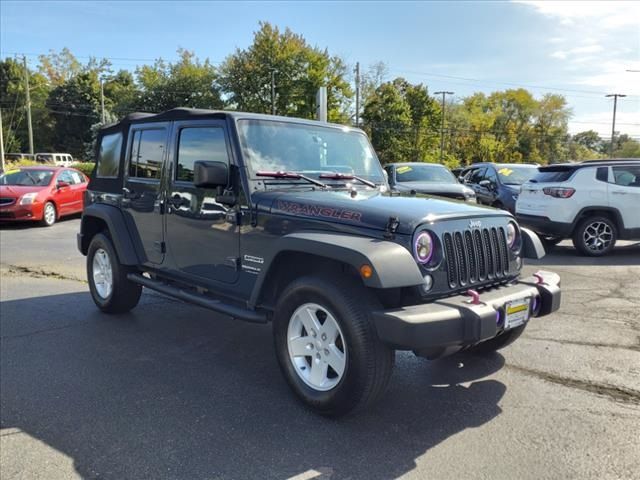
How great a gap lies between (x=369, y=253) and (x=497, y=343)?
1.94m

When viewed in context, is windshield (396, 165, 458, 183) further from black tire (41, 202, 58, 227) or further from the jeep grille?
black tire (41, 202, 58, 227)

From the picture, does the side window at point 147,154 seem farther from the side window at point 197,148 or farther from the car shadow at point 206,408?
the car shadow at point 206,408

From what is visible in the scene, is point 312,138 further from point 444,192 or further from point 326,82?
point 326,82

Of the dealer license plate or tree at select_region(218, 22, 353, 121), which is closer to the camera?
the dealer license plate

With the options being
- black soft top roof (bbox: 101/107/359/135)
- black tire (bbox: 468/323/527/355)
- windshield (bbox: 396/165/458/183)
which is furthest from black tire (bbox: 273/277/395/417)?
windshield (bbox: 396/165/458/183)

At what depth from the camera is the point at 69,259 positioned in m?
9.28

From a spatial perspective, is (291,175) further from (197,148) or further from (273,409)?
(273,409)

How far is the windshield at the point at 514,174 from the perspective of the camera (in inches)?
498

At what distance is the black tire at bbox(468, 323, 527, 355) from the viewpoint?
4.11 m

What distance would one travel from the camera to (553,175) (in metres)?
9.45

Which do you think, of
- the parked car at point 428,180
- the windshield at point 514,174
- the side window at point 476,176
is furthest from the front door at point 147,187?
the side window at point 476,176

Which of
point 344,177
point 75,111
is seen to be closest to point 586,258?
point 344,177

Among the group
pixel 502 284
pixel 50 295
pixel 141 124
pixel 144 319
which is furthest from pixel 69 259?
pixel 502 284

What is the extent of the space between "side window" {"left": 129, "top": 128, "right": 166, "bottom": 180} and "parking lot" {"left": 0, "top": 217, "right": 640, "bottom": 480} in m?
1.60
